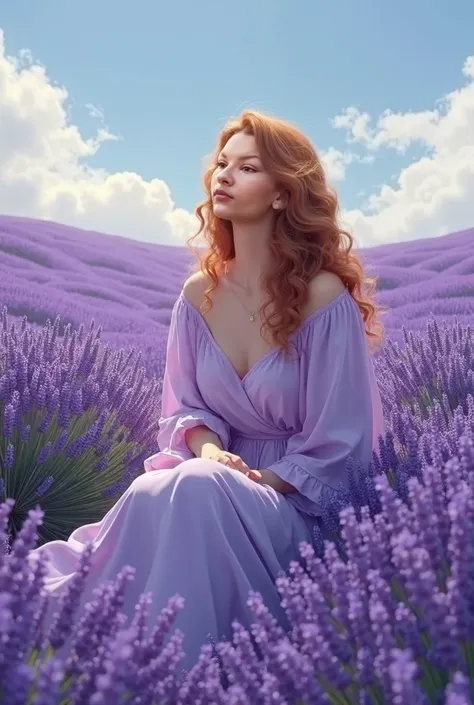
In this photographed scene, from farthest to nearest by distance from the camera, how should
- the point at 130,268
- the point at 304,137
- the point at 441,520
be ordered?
the point at 130,268
the point at 304,137
the point at 441,520

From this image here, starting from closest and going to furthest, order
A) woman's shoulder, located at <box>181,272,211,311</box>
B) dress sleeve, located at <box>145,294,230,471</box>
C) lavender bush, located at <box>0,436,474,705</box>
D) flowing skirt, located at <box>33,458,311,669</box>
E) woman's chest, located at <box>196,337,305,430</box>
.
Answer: lavender bush, located at <box>0,436,474,705</box>
flowing skirt, located at <box>33,458,311,669</box>
woman's chest, located at <box>196,337,305,430</box>
dress sleeve, located at <box>145,294,230,471</box>
woman's shoulder, located at <box>181,272,211,311</box>

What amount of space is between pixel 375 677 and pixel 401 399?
7.93 feet

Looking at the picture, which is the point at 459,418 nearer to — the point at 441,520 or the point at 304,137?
the point at 441,520

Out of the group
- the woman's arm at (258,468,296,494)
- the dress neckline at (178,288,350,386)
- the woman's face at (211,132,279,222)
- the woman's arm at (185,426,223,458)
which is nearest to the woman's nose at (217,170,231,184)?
the woman's face at (211,132,279,222)

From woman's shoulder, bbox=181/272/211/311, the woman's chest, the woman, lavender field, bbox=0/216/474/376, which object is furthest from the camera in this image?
lavender field, bbox=0/216/474/376

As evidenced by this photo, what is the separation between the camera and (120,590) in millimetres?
950

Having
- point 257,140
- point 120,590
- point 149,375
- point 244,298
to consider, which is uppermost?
point 257,140

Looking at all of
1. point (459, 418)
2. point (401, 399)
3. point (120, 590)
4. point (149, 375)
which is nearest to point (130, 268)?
point (149, 375)

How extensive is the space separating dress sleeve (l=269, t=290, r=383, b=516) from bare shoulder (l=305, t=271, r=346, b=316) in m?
0.02

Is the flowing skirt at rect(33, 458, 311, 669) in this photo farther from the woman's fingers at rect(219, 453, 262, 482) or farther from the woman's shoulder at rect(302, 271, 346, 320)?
the woman's shoulder at rect(302, 271, 346, 320)

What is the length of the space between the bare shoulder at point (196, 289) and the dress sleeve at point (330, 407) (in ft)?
1.39

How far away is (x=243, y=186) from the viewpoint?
2355 mm

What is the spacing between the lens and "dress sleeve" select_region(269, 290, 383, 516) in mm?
2166

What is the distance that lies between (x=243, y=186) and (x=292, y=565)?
4.80ft
